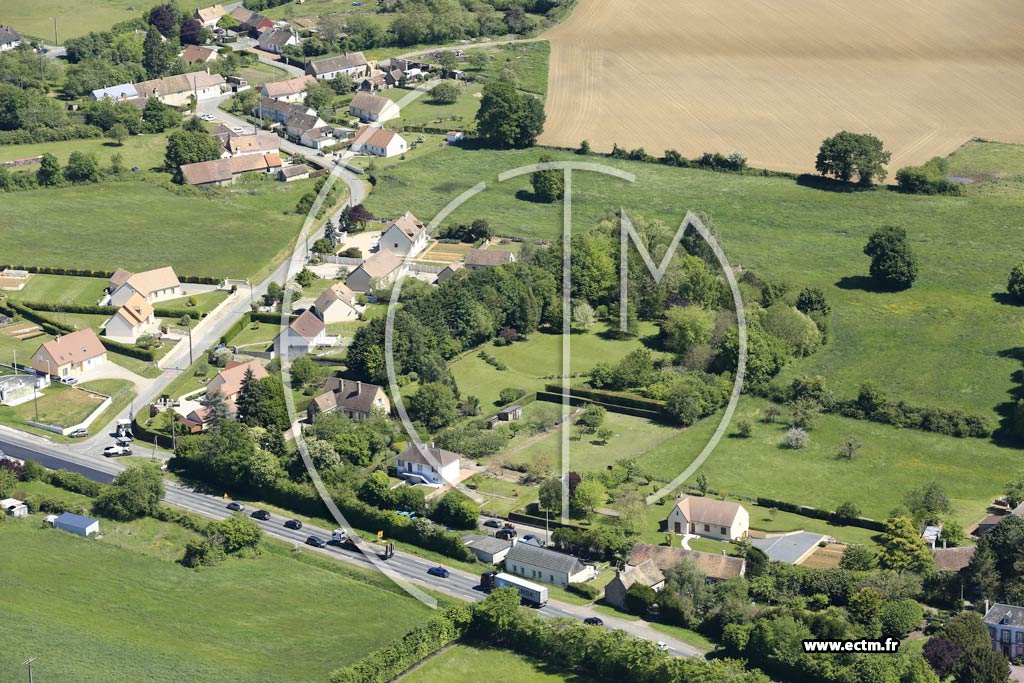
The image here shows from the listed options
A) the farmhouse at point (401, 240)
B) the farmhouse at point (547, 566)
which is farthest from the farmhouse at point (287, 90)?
the farmhouse at point (547, 566)

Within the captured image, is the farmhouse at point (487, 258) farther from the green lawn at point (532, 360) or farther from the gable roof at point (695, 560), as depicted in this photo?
the gable roof at point (695, 560)

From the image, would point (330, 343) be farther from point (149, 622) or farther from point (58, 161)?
point (58, 161)

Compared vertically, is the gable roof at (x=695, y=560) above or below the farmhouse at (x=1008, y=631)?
below

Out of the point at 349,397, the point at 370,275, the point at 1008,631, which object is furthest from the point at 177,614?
the point at 370,275

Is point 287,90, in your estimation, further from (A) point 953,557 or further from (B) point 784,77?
(A) point 953,557

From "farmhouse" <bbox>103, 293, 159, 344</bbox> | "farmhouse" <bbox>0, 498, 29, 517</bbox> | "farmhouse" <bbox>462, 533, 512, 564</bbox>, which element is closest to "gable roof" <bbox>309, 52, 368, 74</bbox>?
"farmhouse" <bbox>103, 293, 159, 344</bbox>
